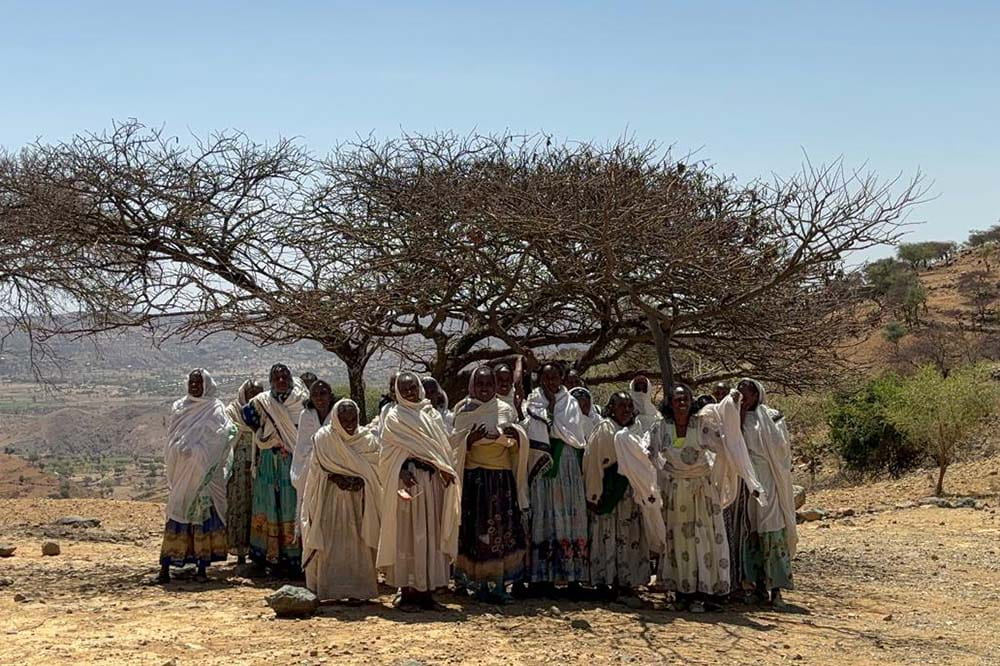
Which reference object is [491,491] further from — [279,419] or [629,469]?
[279,419]

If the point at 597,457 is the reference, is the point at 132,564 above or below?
below

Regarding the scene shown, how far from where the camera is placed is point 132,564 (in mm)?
10711

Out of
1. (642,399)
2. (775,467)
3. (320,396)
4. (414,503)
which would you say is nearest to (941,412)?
(642,399)

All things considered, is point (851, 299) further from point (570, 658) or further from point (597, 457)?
point (570, 658)

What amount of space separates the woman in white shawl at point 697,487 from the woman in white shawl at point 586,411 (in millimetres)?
588

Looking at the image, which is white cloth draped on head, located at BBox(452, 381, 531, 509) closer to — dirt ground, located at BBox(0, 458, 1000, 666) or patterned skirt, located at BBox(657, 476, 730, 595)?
dirt ground, located at BBox(0, 458, 1000, 666)

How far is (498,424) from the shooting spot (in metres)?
8.16

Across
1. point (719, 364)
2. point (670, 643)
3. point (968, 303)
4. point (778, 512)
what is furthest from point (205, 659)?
point (968, 303)

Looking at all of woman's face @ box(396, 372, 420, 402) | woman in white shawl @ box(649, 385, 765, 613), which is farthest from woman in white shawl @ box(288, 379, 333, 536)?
woman in white shawl @ box(649, 385, 765, 613)

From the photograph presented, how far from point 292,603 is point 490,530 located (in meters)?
1.48

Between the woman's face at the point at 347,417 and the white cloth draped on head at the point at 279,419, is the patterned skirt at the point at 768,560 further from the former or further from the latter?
the white cloth draped on head at the point at 279,419

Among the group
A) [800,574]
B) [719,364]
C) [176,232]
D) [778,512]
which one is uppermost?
[176,232]

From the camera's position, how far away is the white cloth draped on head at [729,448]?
8.23m

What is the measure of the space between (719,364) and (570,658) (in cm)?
724
